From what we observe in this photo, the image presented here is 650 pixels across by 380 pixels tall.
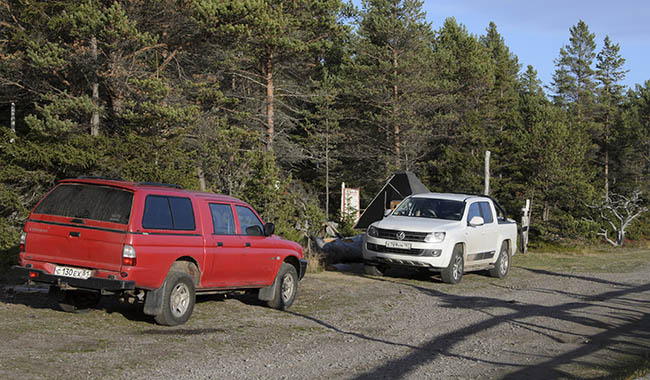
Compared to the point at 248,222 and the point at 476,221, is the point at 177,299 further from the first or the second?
the point at 476,221

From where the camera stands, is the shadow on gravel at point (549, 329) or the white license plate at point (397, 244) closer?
the shadow on gravel at point (549, 329)

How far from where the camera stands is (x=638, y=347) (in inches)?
353

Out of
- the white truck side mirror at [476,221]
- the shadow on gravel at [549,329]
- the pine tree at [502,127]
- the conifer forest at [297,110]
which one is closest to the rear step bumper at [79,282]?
the shadow on gravel at [549,329]

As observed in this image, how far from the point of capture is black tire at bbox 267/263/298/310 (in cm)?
1137

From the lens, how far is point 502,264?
705 inches

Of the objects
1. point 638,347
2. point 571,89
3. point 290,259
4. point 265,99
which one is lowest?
point 638,347

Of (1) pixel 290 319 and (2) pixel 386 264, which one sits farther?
(2) pixel 386 264

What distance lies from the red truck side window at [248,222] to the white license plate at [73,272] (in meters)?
2.68

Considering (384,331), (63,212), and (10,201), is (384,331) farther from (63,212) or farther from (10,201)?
(10,201)

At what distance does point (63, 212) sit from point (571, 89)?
7039 cm

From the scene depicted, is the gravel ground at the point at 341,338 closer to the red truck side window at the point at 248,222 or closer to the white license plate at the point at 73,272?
the white license plate at the point at 73,272

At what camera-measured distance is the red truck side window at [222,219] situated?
33.3 feet

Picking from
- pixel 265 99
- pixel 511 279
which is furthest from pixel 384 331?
pixel 265 99

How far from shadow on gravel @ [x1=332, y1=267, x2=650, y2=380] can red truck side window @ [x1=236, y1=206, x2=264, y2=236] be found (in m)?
1.70
